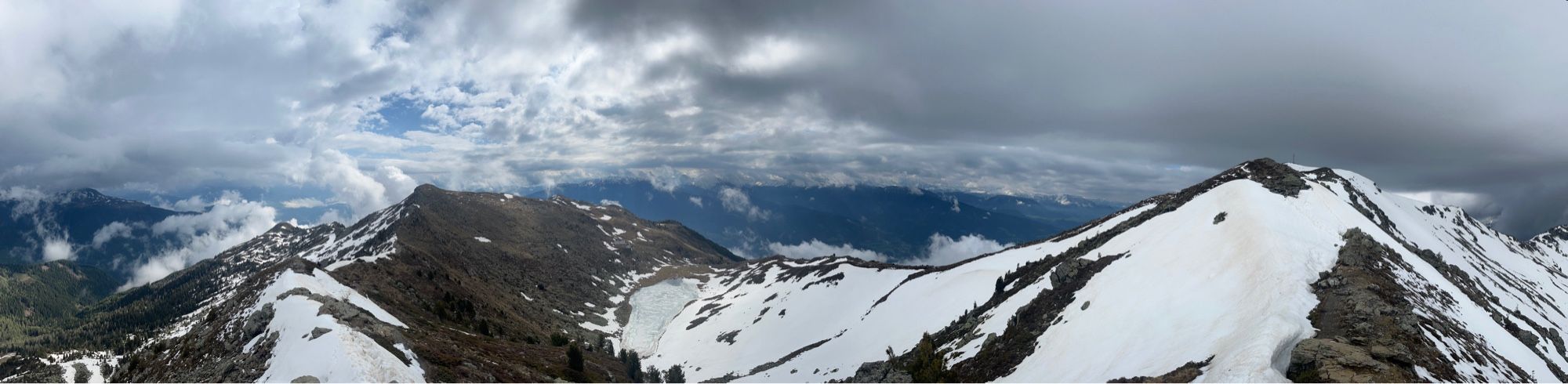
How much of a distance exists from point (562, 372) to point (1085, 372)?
130 ft

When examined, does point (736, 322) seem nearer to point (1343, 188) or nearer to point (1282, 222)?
point (1282, 222)

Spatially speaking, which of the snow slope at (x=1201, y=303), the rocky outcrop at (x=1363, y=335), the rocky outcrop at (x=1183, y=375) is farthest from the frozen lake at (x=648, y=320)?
the rocky outcrop at (x=1363, y=335)

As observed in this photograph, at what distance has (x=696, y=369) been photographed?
102750 mm

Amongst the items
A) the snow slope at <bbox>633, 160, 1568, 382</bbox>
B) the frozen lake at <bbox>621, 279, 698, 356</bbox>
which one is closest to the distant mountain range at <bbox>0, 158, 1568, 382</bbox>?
the snow slope at <bbox>633, 160, 1568, 382</bbox>

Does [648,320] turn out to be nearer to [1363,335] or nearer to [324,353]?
[324,353]

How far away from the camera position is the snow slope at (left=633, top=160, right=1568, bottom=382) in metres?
27.5

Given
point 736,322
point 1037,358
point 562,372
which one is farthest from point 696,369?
point 1037,358

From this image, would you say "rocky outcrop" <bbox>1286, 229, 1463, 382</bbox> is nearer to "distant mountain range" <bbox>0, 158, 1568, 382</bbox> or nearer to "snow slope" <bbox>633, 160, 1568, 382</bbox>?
"distant mountain range" <bbox>0, 158, 1568, 382</bbox>

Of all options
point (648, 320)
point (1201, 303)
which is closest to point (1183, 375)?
point (1201, 303)

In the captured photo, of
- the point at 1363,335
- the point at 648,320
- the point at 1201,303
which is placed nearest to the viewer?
the point at 1363,335

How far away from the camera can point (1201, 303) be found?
34.2 meters

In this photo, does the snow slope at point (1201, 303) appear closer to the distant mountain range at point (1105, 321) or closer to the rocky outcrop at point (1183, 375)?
the distant mountain range at point (1105, 321)

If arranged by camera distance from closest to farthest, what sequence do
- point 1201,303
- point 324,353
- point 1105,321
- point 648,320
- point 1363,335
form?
1. point 1363,335
2. point 324,353
3. point 1201,303
4. point 1105,321
5. point 648,320

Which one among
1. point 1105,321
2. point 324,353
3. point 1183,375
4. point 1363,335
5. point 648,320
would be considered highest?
point 324,353
